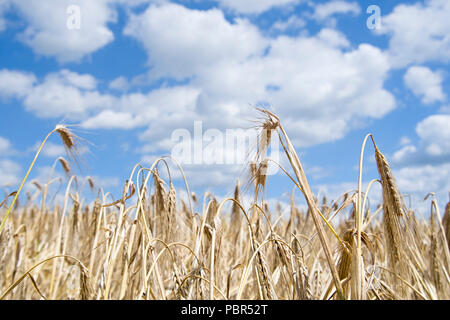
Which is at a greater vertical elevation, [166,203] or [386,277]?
[166,203]

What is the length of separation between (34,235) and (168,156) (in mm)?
3392

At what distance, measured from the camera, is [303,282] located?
151 cm
